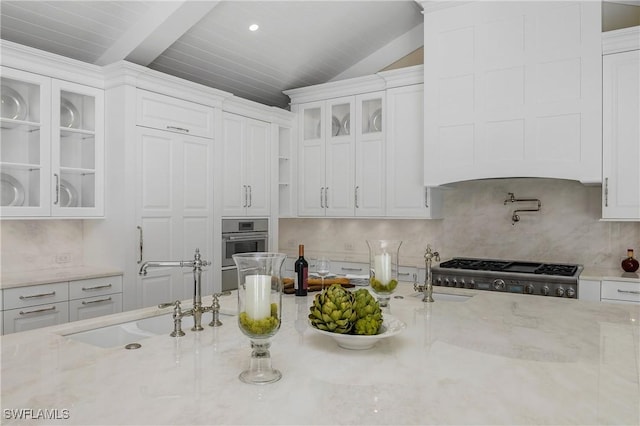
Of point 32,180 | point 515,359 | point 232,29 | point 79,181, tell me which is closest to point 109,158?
point 79,181

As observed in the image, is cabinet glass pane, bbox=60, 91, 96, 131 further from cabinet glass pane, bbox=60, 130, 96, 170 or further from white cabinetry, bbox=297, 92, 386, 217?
white cabinetry, bbox=297, 92, 386, 217

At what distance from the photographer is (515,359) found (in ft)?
4.40

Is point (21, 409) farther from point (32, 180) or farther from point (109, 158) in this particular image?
point (109, 158)

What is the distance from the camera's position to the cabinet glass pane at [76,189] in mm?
3324

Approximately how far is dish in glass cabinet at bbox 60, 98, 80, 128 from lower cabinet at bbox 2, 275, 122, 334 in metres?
1.15

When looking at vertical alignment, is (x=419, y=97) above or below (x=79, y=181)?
above

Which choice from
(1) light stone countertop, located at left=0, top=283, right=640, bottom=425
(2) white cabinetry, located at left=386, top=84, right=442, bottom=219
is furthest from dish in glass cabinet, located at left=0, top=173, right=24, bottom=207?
(2) white cabinetry, located at left=386, top=84, right=442, bottom=219

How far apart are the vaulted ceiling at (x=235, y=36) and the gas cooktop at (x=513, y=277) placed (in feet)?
7.78

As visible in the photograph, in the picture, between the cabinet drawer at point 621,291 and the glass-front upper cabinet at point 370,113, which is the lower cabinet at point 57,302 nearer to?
the glass-front upper cabinet at point 370,113

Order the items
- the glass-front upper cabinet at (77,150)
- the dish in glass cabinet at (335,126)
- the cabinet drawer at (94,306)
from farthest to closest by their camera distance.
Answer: the dish in glass cabinet at (335,126), the glass-front upper cabinet at (77,150), the cabinet drawer at (94,306)

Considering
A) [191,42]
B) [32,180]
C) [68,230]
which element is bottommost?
[68,230]

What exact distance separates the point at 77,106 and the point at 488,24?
3.28 m

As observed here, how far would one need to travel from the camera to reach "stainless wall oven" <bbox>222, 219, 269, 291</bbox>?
4254mm

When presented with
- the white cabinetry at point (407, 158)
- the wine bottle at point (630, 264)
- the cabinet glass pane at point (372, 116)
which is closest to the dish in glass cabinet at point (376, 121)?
the cabinet glass pane at point (372, 116)
